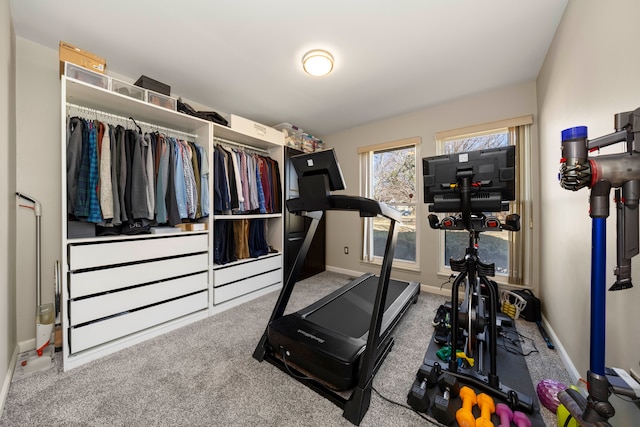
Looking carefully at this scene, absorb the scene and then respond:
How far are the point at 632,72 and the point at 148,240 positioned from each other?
3117 millimetres

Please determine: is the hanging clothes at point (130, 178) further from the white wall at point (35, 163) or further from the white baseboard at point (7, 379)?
the white baseboard at point (7, 379)

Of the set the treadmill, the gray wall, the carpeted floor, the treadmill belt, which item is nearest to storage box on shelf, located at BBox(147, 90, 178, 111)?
the gray wall

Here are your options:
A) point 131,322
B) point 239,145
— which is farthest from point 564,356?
point 239,145

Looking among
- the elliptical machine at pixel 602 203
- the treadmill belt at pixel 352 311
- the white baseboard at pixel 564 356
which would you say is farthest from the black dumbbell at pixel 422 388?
the white baseboard at pixel 564 356

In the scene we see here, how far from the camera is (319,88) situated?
8.62 feet

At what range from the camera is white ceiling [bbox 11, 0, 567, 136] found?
1598 millimetres

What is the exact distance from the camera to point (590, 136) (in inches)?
52.2

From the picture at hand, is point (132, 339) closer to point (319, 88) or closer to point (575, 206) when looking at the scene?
point (319, 88)

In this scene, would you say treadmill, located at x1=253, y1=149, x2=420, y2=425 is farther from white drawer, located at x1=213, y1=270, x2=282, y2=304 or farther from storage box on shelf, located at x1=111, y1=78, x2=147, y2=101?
storage box on shelf, located at x1=111, y1=78, x2=147, y2=101

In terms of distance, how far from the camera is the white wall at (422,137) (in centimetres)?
262

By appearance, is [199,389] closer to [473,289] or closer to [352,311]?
[352,311]

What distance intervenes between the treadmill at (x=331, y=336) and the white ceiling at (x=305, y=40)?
1.11m

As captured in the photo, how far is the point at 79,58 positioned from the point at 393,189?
11.7ft

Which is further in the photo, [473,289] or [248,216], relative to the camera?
[248,216]
